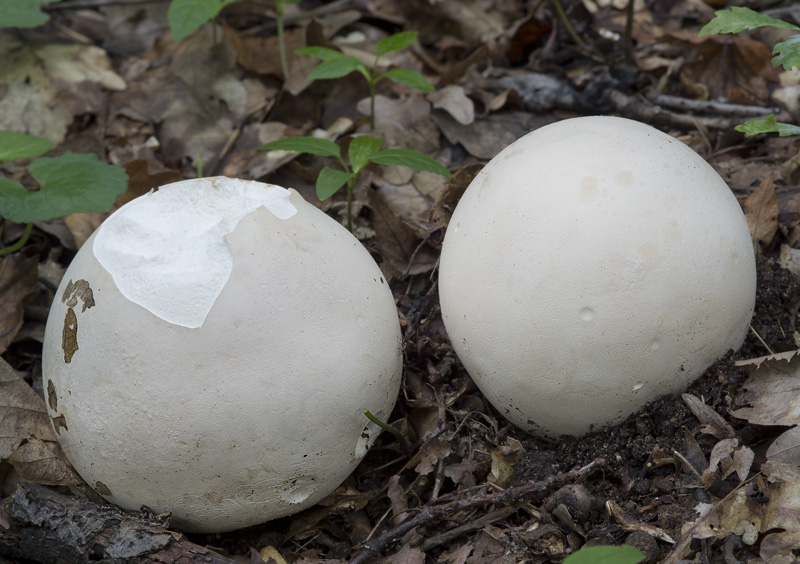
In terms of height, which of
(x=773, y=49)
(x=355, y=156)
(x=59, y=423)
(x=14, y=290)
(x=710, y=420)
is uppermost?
(x=773, y=49)

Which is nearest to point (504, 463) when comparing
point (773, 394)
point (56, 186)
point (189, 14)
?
point (773, 394)

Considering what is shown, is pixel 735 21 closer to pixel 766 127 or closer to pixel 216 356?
pixel 766 127

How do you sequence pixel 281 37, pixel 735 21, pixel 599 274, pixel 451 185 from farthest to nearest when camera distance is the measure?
pixel 281 37
pixel 451 185
pixel 735 21
pixel 599 274

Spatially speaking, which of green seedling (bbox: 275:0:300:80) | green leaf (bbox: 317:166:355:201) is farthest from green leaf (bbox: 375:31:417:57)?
green seedling (bbox: 275:0:300:80)

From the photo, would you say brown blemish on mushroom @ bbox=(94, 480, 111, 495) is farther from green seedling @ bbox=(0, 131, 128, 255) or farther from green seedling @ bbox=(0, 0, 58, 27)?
green seedling @ bbox=(0, 0, 58, 27)

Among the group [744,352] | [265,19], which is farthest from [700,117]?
[265,19]
